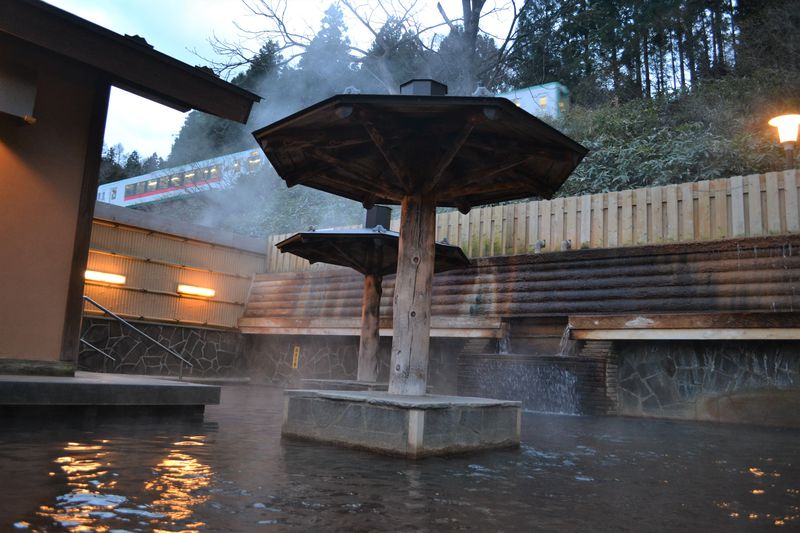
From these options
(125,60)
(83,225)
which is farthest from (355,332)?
(125,60)

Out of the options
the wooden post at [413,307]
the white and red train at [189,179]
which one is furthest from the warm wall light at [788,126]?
the white and red train at [189,179]

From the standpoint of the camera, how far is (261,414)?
283 inches

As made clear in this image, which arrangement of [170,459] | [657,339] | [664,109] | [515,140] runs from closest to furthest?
[170,459], [515,140], [657,339], [664,109]

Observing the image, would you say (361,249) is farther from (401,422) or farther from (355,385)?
(401,422)

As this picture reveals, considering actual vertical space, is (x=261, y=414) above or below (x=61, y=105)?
below

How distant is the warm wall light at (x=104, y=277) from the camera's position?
40.8 feet

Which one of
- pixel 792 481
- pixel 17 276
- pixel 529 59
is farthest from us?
pixel 529 59

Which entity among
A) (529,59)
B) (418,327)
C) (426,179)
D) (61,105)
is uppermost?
(529,59)

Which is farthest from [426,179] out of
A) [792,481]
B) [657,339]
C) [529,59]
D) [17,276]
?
[529,59]

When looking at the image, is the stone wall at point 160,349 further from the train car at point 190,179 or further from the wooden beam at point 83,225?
the train car at point 190,179

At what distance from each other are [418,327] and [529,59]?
21460 millimetres

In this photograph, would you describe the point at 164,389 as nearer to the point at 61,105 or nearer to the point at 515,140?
the point at 61,105

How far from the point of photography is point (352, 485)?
322cm

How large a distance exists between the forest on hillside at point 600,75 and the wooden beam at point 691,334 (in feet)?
23.0
